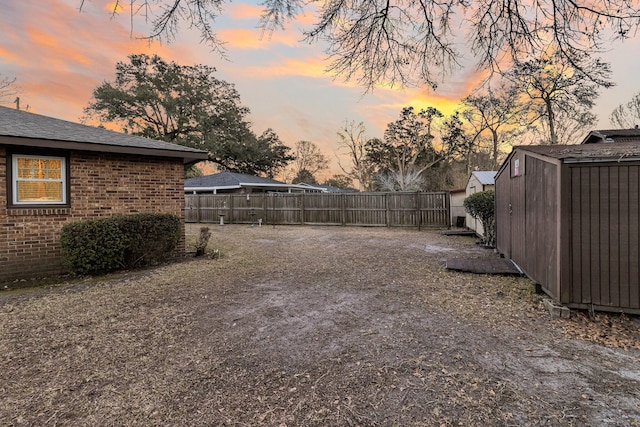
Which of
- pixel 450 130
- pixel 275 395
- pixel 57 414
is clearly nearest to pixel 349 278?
pixel 275 395

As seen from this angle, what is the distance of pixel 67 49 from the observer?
7.41 meters

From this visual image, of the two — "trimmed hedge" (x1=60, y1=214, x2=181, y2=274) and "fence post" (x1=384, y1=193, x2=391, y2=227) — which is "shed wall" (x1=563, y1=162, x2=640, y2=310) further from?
"fence post" (x1=384, y1=193, x2=391, y2=227)

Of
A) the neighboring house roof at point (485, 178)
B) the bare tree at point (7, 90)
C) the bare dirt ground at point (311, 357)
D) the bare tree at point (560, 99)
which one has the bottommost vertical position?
the bare dirt ground at point (311, 357)

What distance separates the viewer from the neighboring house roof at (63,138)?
18.0 ft

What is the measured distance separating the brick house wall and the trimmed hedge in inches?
23.1

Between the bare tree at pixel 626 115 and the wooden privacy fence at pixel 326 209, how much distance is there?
580 inches

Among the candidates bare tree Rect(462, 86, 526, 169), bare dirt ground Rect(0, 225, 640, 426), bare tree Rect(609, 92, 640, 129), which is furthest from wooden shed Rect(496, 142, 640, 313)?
bare tree Rect(609, 92, 640, 129)

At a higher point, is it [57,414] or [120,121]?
[120,121]

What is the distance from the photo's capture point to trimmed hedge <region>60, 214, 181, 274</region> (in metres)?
5.54

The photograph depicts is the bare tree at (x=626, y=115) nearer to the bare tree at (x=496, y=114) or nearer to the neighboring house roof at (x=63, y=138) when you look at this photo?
the bare tree at (x=496, y=114)

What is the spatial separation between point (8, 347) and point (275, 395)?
2.72 m

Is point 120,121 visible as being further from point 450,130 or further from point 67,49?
point 450,130

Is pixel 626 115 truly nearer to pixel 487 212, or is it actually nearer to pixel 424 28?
pixel 487 212

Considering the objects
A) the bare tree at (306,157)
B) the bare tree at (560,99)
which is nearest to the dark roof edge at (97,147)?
the bare tree at (560,99)
